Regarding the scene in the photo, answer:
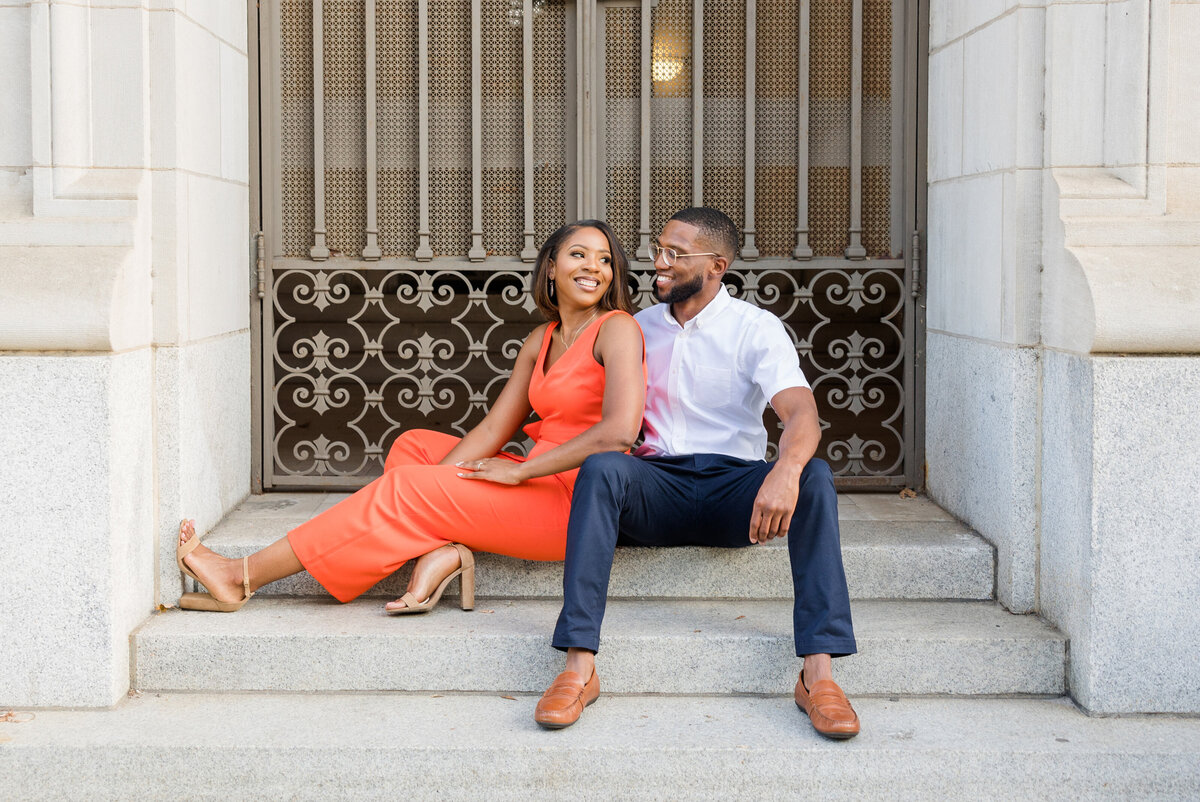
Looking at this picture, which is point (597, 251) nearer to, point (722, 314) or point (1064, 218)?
point (722, 314)

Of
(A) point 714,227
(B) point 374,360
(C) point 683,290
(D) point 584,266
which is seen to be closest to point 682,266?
(C) point 683,290

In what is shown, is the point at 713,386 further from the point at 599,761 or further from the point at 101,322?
the point at 101,322

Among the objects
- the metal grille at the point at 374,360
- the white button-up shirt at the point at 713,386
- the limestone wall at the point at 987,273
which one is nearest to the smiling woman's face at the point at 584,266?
the white button-up shirt at the point at 713,386

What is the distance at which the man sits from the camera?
3.93 m

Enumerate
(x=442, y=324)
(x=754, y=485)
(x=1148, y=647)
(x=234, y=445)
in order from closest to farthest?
(x=1148, y=647)
(x=754, y=485)
(x=234, y=445)
(x=442, y=324)

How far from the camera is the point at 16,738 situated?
152 inches

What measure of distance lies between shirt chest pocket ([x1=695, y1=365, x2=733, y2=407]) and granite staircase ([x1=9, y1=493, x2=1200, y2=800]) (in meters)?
0.57

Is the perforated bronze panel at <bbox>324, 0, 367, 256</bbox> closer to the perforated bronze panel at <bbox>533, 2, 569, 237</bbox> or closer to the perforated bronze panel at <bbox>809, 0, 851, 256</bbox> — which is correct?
the perforated bronze panel at <bbox>533, 2, 569, 237</bbox>

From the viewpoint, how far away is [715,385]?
4.55m

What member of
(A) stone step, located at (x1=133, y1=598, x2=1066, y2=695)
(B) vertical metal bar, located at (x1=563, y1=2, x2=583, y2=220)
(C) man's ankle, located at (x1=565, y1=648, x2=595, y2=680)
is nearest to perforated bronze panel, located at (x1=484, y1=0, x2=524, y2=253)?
(B) vertical metal bar, located at (x1=563, y1=2, x2=583, y2=220)

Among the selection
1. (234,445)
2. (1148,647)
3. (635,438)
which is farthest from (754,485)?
(234,445)

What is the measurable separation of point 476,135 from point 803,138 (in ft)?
4.79

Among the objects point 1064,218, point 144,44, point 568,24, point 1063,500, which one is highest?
point 568,24

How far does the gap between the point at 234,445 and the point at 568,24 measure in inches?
93.4
